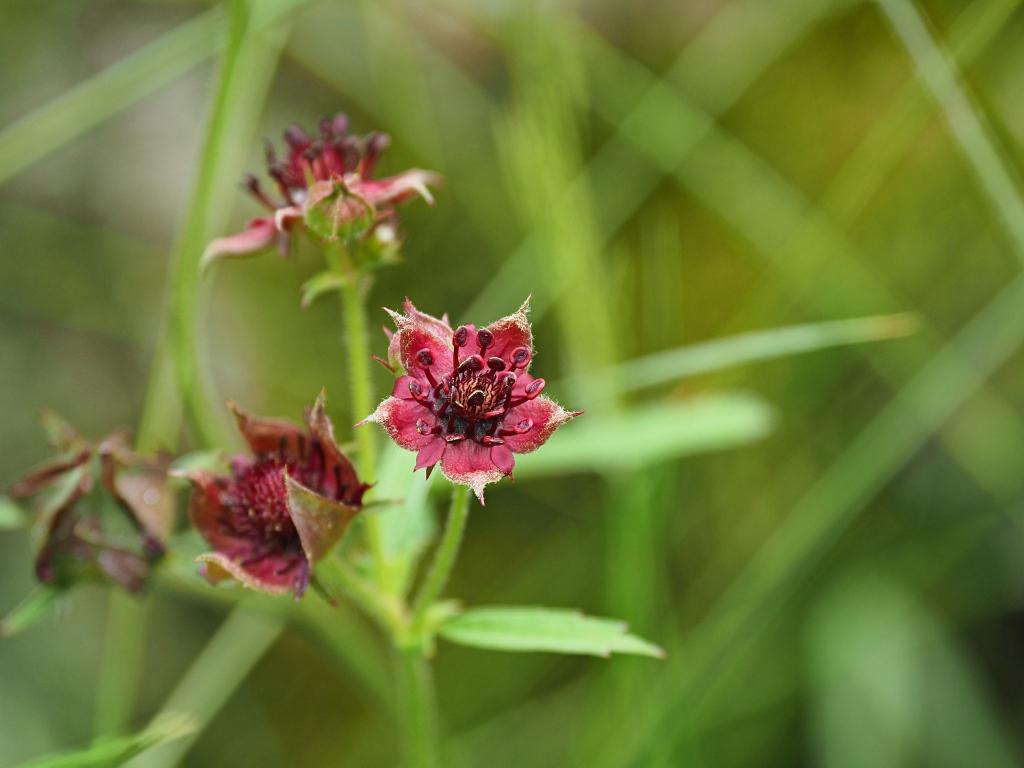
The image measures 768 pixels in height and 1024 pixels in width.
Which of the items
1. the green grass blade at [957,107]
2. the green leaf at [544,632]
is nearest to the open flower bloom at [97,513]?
the green leaf at [544,632]

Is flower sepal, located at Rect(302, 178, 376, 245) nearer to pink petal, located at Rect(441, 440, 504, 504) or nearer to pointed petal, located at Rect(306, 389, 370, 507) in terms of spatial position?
pointed petal, located at Rect(306, 389, 370, 507)

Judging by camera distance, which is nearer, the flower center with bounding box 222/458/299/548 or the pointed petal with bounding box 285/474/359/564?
the pointed petal with bounding box 285/474/359/564

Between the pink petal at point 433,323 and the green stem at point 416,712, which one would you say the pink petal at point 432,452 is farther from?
the green stem at point 416,712

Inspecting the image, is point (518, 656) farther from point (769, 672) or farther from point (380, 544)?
point (380, 544)

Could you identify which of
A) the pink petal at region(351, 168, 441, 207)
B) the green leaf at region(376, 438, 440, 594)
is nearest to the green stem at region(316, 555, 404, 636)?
the green leaf at region(376, 438, 440, 594)

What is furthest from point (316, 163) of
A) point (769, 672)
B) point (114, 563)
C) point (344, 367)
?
point (769, 672)

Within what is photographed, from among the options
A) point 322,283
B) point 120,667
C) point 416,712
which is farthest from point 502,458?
point 120,667

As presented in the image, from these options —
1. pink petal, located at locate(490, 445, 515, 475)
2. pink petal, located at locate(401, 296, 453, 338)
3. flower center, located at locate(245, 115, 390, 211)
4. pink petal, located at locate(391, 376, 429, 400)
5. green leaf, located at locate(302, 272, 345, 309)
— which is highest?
flower center, located at locate(245, 115, 390, 211)
